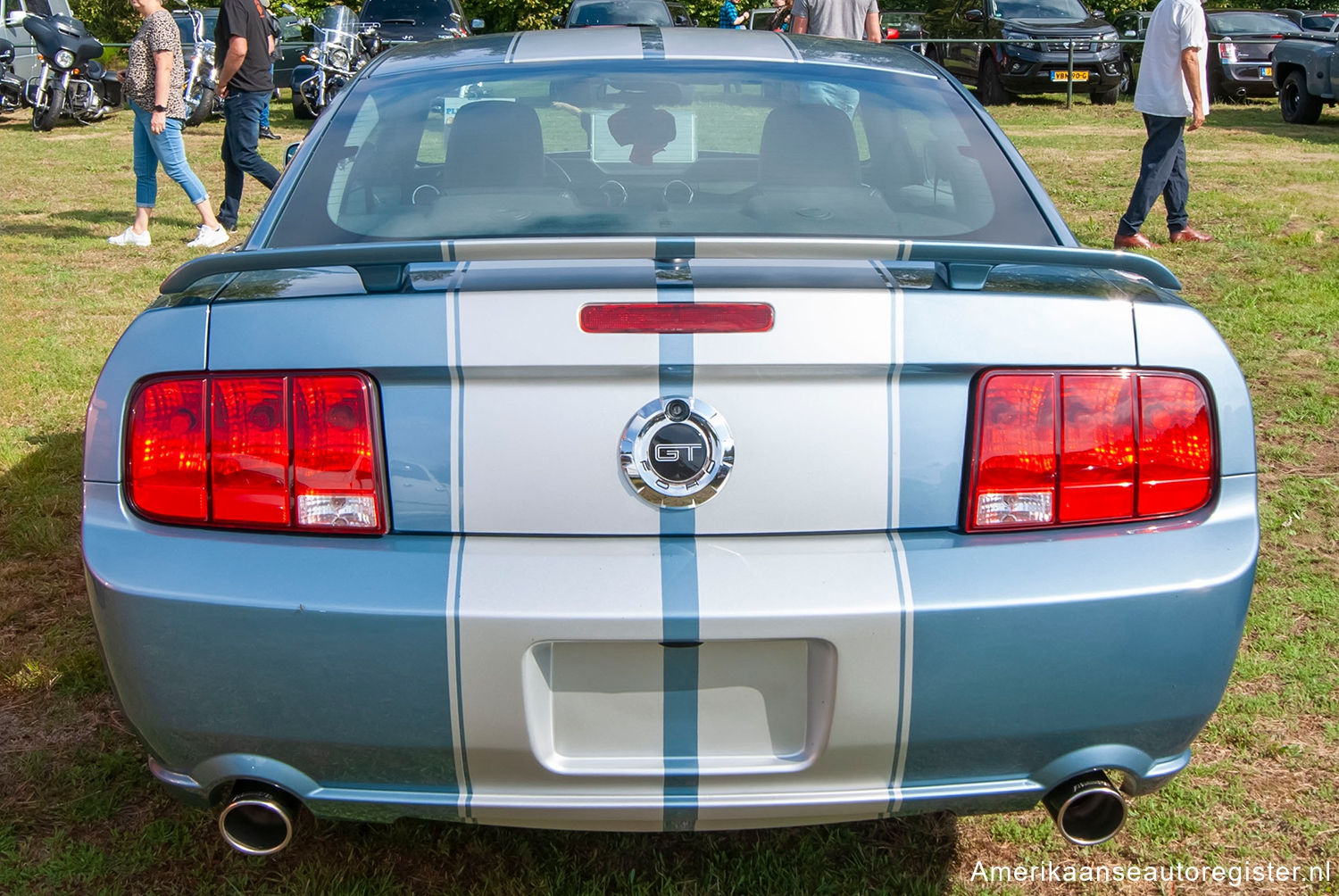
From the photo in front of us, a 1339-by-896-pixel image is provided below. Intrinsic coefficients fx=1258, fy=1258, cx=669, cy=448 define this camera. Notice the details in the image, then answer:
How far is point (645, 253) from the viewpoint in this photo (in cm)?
201

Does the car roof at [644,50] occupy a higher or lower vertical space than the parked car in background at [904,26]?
higher

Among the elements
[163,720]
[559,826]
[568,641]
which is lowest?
[559,826]

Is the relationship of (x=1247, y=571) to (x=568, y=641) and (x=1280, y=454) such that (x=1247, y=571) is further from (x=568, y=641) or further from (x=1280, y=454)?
(x=1280, y=454)

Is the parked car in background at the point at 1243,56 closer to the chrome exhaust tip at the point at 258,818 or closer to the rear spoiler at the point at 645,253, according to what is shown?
the rear spoiler at the point at 645,253

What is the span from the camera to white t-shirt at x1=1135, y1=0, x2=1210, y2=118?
784cm

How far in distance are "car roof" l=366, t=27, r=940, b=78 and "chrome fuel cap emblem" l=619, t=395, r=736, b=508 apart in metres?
1.51

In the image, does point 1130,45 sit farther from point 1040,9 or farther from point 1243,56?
point 1243,56

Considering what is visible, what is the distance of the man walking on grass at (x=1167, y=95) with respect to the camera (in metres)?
7.85

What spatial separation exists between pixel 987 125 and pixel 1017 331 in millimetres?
1229

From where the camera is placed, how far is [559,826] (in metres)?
1.94

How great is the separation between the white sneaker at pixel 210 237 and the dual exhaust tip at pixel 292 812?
7381 mm

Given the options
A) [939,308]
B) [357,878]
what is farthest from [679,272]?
[357,878]

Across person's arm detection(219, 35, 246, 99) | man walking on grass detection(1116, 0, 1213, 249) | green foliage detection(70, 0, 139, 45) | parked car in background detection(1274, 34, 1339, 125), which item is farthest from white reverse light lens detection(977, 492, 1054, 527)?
green foliage detection(70, 0, 139, 45)

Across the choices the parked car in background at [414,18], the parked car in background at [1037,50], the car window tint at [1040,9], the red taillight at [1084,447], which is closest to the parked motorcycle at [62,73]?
the parked car in background at [414,18]
